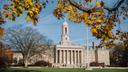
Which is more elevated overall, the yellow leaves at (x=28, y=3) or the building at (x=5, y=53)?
the yellow leaves at (x=28, y=3)

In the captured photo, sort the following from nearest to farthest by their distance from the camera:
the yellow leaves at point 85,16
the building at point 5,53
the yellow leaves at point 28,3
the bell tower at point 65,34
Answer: the yellow leaves at point 28,3 → the yellow leaves at point 85,16 → the building at point 5,53 → the bell tower at point 65,34

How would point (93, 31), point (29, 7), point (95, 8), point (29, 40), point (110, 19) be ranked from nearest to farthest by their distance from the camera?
point (29, 7) < point (93, 31) < point (95, 8) < point (110, 19) < point (29, 40)

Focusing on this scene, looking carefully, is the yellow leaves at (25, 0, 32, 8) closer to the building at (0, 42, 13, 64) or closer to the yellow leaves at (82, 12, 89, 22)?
the yellow leaves at (82, 12, 89, 22)

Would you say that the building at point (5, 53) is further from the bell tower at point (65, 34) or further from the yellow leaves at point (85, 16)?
the yellow leaves at point (85, 16)

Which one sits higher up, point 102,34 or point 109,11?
point 109,11

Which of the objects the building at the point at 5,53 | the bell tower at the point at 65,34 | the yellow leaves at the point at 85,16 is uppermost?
the bell tower at the point at 65,34

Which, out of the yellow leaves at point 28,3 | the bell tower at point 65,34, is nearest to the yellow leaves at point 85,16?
the yellow leaves at point 28,3

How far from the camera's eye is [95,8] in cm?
1507

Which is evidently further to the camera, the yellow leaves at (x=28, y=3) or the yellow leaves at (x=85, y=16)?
the yellow leaves at (x=85, y=16)

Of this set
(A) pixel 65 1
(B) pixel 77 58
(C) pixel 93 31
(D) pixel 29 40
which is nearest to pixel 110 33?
(C) pixel 93 31

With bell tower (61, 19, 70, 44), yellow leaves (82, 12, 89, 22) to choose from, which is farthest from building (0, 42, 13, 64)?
yellow leaves (82, 12, 89, 22)

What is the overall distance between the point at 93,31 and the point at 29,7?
314 cm

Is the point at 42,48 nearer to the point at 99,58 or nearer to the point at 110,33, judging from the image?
the point at 99,58

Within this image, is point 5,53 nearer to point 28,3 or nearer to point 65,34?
point 65,34
